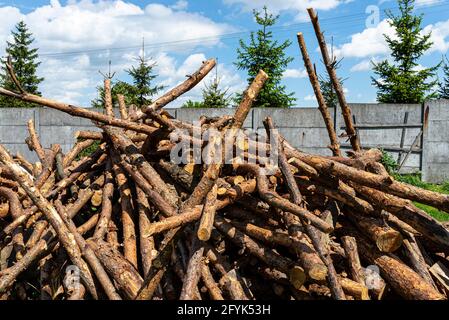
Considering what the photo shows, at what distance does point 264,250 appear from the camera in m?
3.44

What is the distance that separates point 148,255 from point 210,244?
477 mm

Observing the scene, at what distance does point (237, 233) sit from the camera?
356 cm

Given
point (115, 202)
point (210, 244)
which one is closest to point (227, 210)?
point (210, 244)

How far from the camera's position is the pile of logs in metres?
3.19

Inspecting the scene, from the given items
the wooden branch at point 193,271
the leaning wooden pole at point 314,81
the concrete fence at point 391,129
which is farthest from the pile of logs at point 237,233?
the concrete fence at point 391,129

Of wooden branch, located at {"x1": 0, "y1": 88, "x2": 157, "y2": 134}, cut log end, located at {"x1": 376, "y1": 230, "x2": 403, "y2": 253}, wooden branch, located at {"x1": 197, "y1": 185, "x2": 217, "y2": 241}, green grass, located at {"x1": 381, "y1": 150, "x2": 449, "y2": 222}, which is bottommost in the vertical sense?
green grass, located at {"x1": 381, "y1": 150, "x2": 449, "y2": 222}

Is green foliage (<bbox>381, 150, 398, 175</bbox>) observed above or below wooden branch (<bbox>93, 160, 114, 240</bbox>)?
below

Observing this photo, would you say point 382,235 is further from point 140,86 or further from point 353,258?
point 140,86

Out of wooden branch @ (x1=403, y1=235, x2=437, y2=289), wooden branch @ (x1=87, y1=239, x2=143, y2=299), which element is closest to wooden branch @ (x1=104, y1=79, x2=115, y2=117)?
wooden branch @ (x1=87, y1=239, x2=143, y2=299)

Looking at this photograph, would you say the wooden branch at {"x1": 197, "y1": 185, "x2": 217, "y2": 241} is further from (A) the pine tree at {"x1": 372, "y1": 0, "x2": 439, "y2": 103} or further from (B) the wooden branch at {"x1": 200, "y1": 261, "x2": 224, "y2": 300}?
(A) the pine tree at {"x1": 372, "y1": 0, "x2": 439, "y2": 103}

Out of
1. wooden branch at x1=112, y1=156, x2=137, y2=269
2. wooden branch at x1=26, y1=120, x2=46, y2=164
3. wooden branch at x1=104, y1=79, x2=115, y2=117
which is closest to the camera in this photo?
wooden branch at x1=112, y1=156, x2=137, y2=269

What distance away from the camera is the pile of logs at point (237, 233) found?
126 inches

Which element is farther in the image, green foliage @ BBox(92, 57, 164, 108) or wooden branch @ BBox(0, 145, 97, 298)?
green foliage @ BBox(92, 57, 164, 108)
